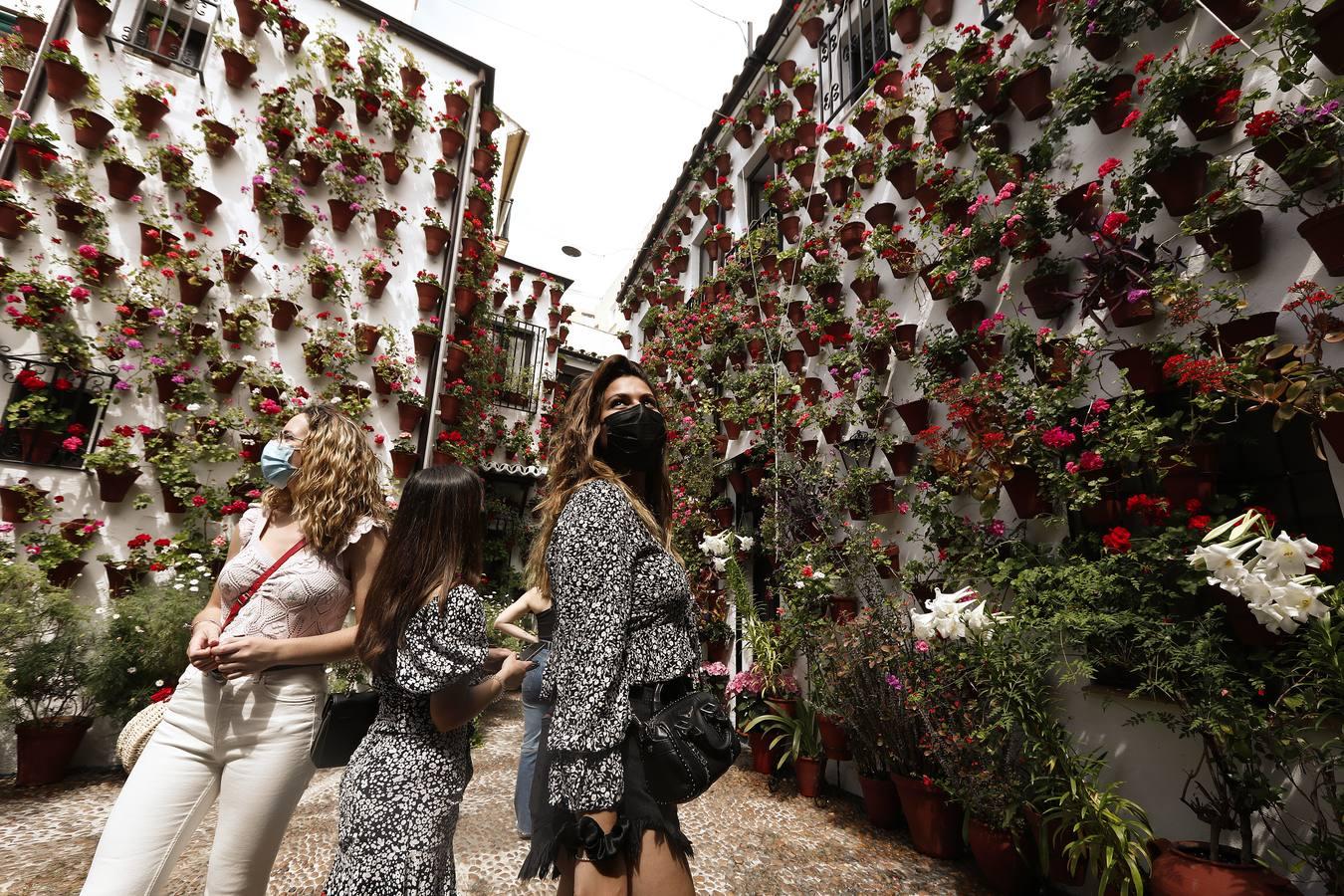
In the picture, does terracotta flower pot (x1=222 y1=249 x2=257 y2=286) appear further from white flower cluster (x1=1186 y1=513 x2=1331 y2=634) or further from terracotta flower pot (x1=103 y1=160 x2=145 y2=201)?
white flower cluster (x1=1186 y1=513 x2=1331 y2=634)

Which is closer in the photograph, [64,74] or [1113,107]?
[1113,107]

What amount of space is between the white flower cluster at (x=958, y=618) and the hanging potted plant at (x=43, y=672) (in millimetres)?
5907

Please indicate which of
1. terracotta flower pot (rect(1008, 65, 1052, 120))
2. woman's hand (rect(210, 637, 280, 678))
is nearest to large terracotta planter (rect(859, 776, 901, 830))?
woman's hand (rect(210, 637, 280, 678))

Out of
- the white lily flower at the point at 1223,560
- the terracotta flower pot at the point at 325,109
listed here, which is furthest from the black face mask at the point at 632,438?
the terracotta flower pot at the point at 325,109

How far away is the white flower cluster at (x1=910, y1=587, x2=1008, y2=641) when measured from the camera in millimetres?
2848

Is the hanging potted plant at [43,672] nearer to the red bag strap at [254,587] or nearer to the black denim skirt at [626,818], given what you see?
the red bag strap at [254,587]

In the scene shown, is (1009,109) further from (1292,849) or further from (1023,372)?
(1292,849)

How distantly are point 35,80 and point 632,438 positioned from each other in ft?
23.0

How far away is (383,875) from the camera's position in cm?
131

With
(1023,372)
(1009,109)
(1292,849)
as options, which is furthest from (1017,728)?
(1009,109)

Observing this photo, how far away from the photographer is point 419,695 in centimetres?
151

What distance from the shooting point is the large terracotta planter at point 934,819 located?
3273 millimetres

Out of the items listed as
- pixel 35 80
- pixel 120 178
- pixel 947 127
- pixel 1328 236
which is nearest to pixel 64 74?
pixel 35 80

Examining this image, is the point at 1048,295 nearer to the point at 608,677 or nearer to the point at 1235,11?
the point at 1235,11
